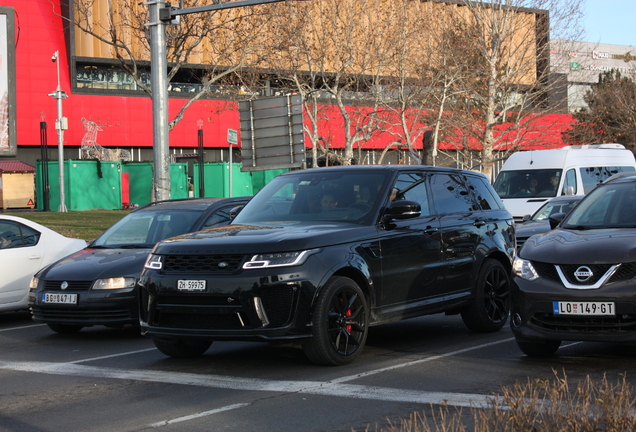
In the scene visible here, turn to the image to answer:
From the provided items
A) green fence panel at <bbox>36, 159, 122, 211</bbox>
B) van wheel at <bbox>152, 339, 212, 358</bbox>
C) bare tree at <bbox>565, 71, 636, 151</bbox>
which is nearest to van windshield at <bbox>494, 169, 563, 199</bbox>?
van wheel at <bbox>152, 339, 212, 358</bbox>

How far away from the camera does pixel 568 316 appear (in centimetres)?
723

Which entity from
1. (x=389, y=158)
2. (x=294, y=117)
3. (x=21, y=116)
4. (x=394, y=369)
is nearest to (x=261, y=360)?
(x=394, y=369)

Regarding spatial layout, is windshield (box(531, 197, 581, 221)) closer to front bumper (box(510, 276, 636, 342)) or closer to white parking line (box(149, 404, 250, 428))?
front bumper (box(510, 276, 636, 342))

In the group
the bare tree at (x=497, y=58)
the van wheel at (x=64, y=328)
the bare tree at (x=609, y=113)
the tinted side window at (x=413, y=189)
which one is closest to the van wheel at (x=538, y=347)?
the tinted side window at (x=413, y=189)

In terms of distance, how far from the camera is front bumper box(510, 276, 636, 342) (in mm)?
6996

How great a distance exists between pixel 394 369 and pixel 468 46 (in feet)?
94.2

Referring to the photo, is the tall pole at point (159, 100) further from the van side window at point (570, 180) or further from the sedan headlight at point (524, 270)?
the sedan headlight at point (524, 270)

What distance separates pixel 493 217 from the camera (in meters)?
10.2

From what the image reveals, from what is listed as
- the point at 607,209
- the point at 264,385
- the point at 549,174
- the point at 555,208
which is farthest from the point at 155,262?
the point at 549,174

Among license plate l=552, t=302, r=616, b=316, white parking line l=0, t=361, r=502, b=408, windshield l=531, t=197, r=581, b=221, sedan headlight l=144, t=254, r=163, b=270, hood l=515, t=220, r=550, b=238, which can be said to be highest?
windshield l=531, t=197, r=581, b=221

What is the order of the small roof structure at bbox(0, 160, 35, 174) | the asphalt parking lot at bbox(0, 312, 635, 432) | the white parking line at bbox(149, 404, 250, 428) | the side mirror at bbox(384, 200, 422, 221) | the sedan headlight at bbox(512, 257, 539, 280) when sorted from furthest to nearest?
the small roof structure at bbox(0, 160, 35, 174), the side mirror at bbox(384, 200, 422, 221), the sedan headlight at bbox(512, 257, 539, 280), the asphalt parking lot at bbox(0, 312, 635, 432), the white parking line at bbox(149, 404, 250, 428)

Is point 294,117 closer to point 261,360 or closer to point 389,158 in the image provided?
point 261,360

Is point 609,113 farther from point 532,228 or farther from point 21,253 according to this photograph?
point 21,253

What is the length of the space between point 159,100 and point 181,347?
9679 millimetres
